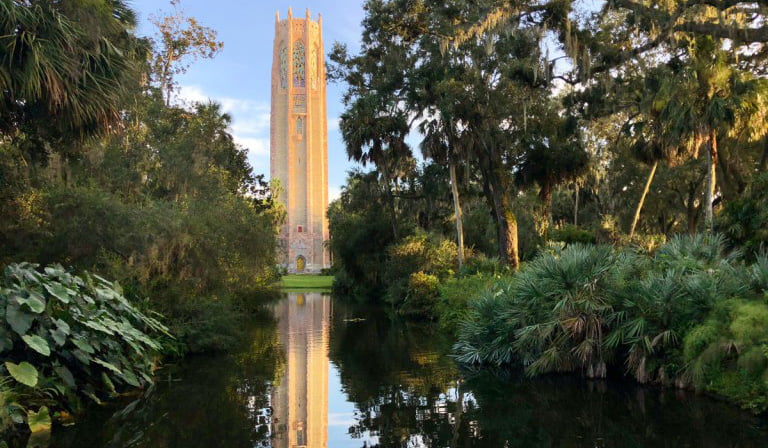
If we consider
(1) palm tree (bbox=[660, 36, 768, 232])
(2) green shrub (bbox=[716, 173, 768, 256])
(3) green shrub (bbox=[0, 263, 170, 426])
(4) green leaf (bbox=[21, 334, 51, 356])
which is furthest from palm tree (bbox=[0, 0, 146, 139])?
(1) palm tree (bbox=[660, 36, 768, 232])

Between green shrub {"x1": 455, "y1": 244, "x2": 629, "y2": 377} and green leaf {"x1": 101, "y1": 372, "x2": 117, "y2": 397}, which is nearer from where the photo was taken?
green leaf {"x1": 101, "y1": 372, "x2": 117, "y2": 397}

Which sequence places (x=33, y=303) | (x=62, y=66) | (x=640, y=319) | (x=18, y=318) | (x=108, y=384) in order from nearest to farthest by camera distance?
(x=18, y=318), (x=33, y=303), (x=108, y=384), (x=62, y=66), (x=640, y=319)

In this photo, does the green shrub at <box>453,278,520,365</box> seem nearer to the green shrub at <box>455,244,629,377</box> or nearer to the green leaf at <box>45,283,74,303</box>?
the green shrub at <box>455,244,629,377</box>

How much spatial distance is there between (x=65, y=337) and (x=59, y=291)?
30.5 inches

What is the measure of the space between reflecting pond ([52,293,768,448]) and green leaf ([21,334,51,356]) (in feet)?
3.10

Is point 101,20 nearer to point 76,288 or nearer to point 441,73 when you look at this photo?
point 76,288

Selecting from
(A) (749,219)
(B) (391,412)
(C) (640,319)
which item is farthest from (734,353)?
(A) (749,219)

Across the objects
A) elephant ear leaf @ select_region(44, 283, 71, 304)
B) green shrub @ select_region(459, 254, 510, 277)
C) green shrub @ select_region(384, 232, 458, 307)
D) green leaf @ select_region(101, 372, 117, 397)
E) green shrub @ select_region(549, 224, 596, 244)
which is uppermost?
green shrub @ select_region(549, 224, 596, 244)

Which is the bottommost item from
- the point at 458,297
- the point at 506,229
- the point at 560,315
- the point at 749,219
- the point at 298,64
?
the point at 560,315

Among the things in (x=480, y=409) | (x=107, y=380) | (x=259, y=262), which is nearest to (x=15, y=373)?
(x=107, y=380)

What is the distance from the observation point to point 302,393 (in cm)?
1026

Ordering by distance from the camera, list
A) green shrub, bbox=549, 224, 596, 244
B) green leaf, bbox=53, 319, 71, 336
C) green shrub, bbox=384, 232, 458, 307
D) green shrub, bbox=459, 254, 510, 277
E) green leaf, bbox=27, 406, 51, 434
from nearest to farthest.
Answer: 1. green leaf, bbox=27, 406, 51, 434
2. green leaf, bbox=53, 319, 71, 336
3. green shrub, bbox=459, 254, 510, 277
4. green shrub, bbox=549, 224, 596, 244
5. green shrub, bbox=384, 232, 458, 307

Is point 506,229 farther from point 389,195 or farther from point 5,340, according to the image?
point 5,340

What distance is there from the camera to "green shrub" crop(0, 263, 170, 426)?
8.11 metres
